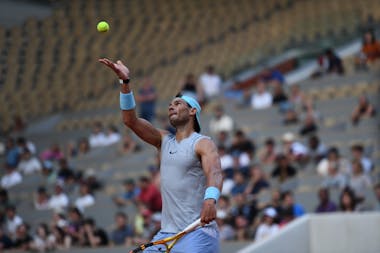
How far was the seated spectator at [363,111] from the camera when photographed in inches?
725

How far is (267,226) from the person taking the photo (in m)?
14.7

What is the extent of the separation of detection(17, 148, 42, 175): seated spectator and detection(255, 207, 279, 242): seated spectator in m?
7.35

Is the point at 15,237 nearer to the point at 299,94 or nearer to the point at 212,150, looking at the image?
the point at 299,94

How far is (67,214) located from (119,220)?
2.38m

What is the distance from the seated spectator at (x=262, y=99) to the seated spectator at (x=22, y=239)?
5.35 meters

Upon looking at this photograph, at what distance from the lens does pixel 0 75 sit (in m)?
22.1

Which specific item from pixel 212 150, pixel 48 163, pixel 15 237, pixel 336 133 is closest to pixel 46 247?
pixel 15 237

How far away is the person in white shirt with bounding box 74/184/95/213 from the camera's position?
61.8ft

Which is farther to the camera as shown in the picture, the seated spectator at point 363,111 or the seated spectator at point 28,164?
the seated spectator at point 28,164

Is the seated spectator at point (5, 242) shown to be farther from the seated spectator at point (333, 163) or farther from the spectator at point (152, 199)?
the seated spectator at point (333, 163)

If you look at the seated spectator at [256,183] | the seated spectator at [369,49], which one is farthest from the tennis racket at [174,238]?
the seated spectator at [369,49]

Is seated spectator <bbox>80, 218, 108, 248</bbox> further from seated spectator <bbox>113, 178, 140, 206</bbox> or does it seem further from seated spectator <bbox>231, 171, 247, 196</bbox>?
seated spectator <bbox>231, 171, 247, 196</bbox>

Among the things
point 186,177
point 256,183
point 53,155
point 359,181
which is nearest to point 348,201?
point 359,181

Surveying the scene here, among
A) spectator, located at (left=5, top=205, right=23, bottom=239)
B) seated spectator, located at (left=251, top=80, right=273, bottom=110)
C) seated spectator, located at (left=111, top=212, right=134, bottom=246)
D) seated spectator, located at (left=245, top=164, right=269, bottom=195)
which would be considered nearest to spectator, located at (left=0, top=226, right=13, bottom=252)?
spectator, located at (left=5, top=205, right=23, bottom=239)
